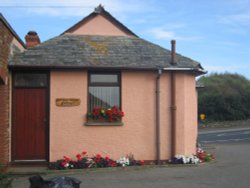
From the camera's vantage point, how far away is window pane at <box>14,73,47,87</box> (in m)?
11.9

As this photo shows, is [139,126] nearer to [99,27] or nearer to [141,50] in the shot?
[141,50]

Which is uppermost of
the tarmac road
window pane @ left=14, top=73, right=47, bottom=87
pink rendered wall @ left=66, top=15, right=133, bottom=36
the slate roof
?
pink rendered wall @ left=66, top=15, right=133, bottom=36

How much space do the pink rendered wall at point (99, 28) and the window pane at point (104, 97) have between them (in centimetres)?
229

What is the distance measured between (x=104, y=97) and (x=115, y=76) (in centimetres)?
73

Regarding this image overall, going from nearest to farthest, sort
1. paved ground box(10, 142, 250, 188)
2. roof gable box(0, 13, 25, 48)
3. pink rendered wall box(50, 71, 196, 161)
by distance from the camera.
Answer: paved ground box(10, 142, 250, 188) < roof gable box(0, 13, 25, 48) < pink rendered wall box(50, 71, 196, 161)

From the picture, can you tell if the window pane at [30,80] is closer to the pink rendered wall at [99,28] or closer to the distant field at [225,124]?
the pink rendered wall at [99,28]

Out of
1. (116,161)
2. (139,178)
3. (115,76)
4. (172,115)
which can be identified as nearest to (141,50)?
(115,76)

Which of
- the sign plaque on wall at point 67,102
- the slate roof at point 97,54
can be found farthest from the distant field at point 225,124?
the sign plaque on wall at point 67,102

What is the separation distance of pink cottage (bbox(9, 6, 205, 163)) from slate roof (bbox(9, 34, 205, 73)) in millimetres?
30

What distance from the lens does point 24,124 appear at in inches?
468

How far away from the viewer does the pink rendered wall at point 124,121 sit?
469 inches

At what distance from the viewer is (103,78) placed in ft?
40.2

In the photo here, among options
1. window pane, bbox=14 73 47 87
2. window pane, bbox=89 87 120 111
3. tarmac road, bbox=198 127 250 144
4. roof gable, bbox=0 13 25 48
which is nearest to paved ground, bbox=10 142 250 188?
window pane, bbox=89 87 120 111

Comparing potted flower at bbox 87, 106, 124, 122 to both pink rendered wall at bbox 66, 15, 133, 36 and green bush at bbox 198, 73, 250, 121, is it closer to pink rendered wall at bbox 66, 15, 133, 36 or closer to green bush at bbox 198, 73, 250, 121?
pink rendered wall at bbox 66, 15, 133, 36
